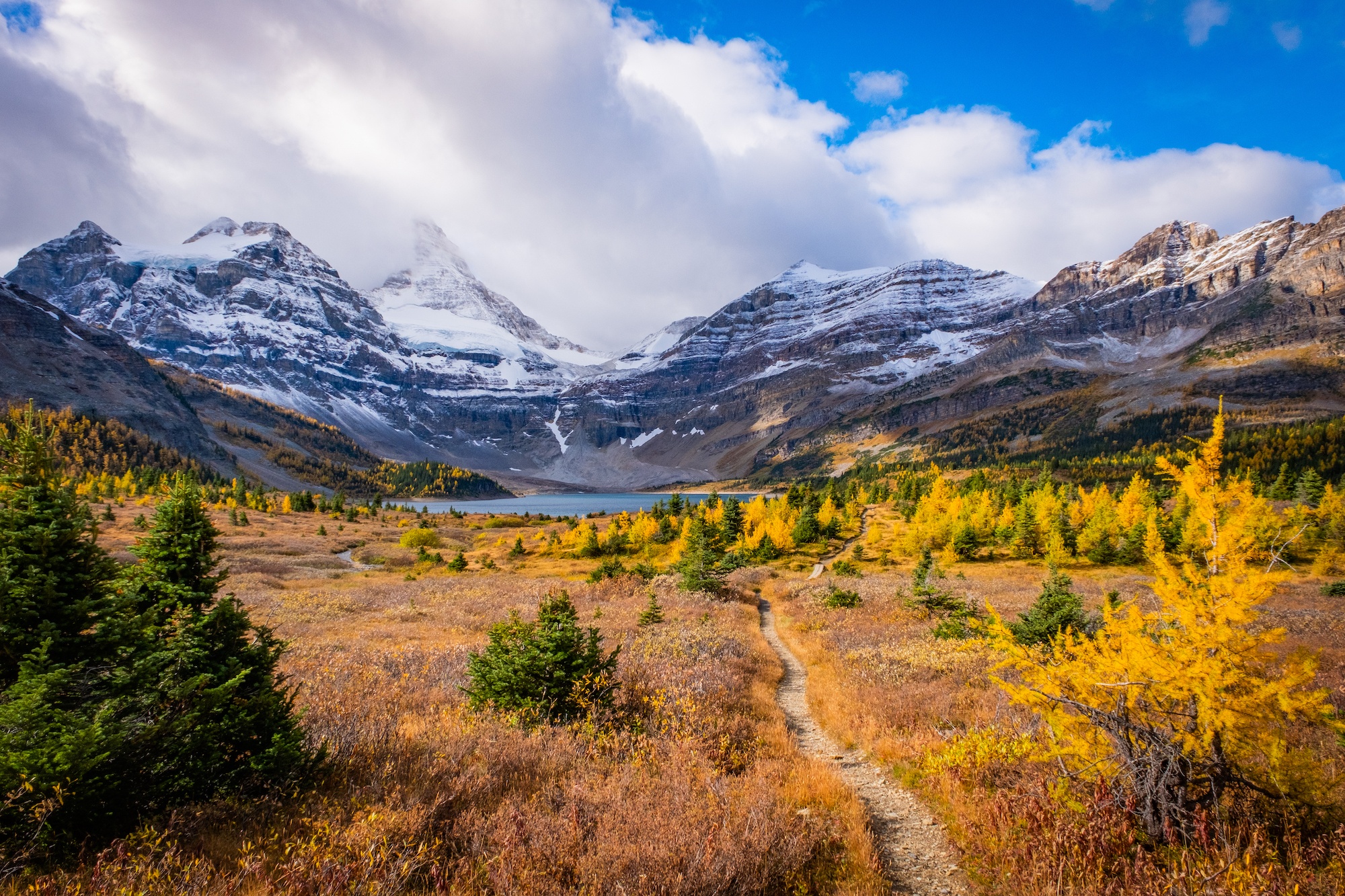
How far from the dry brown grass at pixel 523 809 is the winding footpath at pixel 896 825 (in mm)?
535

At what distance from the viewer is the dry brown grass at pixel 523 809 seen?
212 inches

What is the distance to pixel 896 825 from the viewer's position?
7934mm

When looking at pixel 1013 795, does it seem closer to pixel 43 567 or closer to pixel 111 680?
→ pixel 111 680

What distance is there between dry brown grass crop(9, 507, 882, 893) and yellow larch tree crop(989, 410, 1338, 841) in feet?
10.6

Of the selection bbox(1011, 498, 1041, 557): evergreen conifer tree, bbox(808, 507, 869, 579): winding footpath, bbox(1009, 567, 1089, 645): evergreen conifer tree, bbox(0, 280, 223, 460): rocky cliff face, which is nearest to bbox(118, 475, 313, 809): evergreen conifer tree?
bbox(1009, 567, 1089, 645): evergreen conifer tree

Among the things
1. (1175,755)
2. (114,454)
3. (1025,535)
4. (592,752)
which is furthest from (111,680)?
(114,454)

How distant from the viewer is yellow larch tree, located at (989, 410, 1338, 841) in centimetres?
606

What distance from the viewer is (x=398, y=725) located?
962cm

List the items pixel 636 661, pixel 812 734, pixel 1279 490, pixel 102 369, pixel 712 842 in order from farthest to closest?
pixel 102 369 < pixel 1279 490 < pixel 636 661 < pixel 812 734 < pixel 712 842

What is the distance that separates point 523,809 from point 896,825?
17.6ft

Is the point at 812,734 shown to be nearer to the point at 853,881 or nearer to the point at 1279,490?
the point at 853,881

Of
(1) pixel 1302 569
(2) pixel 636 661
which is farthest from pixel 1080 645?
(1) pixel 1302 569

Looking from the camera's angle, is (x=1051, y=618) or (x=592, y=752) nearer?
(x=592, y=752)

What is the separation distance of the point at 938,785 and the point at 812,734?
11.3 feet
